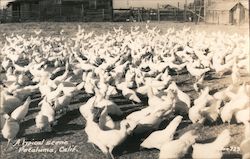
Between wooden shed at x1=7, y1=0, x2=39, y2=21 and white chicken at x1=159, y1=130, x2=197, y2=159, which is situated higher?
wooden shed at x1=7, y1=0, x2=39, y2=21

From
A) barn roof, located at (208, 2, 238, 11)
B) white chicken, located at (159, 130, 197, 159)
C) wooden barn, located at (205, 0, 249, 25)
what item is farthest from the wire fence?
white chicken, located at (159, 130, 197, 159)

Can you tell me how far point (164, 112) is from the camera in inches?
149

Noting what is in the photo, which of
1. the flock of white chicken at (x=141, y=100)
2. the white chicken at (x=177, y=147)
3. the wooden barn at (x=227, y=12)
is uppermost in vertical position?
the wooden barn at (x=227, y=12)

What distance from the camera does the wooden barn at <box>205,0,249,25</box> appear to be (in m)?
14.5

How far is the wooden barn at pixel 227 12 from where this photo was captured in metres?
14.5

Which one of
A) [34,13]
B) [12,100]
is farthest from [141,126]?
[34,13]

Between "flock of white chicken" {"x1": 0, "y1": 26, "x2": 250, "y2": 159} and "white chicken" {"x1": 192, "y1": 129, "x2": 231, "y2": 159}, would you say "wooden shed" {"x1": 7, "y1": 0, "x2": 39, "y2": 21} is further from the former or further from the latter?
"white chicken" {"x1": 192, "y1": 129, "x2": 231, "y2": 159}

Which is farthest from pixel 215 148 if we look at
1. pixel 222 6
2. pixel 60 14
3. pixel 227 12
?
pixel 222 6

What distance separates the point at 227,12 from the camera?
576 inches

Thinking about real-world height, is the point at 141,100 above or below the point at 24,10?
below

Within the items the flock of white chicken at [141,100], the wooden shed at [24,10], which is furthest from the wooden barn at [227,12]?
the flock of white chicken at [141,100]

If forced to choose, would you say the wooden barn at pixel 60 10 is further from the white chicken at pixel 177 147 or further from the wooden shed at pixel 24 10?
the white chicken at pixel 177 147

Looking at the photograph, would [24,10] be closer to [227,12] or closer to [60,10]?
[60,10]

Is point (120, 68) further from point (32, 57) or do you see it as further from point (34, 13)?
point (34, 13)
